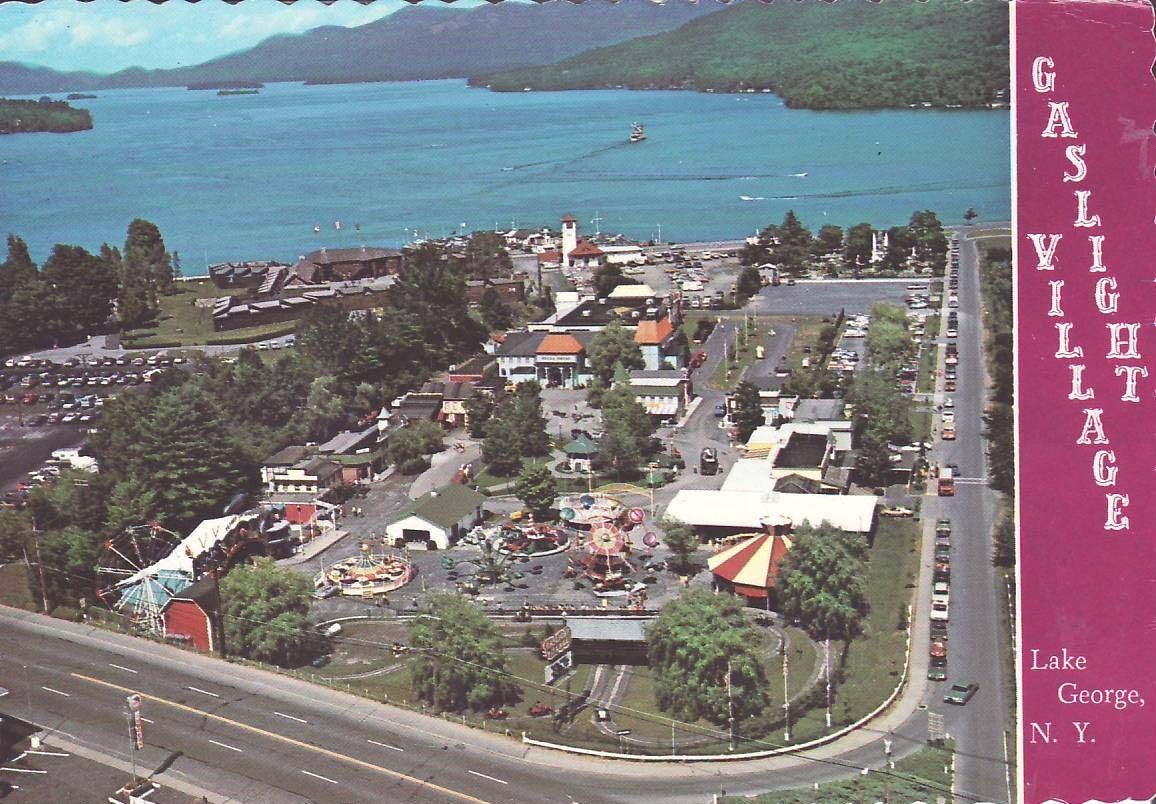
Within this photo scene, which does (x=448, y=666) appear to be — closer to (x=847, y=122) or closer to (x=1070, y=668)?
(x=1070, y=668)

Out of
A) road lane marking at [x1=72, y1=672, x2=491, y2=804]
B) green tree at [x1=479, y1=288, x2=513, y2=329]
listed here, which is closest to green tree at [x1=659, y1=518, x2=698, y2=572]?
road lane marking at [x1=72, y1=672, x2=491, y2=804]

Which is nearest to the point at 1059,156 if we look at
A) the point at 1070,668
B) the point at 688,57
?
the point at 1070,668

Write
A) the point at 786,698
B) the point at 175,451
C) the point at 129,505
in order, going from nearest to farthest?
the point at 786,698
the point at 129,505
the point at 175,451

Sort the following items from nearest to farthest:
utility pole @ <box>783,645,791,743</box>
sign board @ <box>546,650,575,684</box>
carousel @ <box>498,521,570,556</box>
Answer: utility pole @ <box>783,645,791,743</box>, sign board @ <box>546,650,575,684</box>, carousel @ <box>498,521,570,556</box>

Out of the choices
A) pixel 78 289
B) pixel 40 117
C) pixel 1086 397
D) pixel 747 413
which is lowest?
pixel 747 413

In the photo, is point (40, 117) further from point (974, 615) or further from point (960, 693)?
point (974, 615)

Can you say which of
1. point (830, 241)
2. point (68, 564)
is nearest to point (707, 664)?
point (68, 564)

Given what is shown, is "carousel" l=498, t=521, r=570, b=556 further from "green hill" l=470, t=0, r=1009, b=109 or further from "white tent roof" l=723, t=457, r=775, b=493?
"green hill" l=470, t=0, r=1009, b=109
